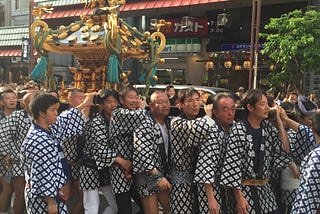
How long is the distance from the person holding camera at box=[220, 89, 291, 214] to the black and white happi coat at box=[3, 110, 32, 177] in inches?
100

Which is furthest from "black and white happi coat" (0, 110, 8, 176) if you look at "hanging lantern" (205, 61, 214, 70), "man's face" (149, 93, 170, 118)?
"hanging lantern" (205, 61, 214, 70)

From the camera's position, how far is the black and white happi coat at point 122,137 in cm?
400

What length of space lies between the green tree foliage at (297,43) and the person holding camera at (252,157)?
26.4 feet

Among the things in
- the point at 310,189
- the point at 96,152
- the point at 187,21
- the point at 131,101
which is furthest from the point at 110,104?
the point at 187,21

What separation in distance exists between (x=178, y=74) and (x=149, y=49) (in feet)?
38.2

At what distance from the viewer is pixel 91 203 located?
429 centimetres

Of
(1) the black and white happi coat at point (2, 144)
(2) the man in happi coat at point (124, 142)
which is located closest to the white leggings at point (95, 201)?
(2) the man in happi coat at point (124, 142)

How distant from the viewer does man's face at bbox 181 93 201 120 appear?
3.85 metres

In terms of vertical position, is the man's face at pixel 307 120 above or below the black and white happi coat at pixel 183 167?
above

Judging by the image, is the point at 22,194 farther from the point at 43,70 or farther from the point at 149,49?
the point at 149,49

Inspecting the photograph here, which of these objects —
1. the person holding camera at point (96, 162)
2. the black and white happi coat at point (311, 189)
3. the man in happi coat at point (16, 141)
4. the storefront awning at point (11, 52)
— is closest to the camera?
the black and white happi coat at point (311, 189)

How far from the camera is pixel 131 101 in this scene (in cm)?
420

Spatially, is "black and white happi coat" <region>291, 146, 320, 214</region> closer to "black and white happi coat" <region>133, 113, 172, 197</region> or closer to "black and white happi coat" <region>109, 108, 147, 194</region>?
"black and white happi coat" <region>133, 113, 172, 197</region>

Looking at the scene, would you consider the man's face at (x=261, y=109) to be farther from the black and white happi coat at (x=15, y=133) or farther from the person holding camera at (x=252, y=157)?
the black and white happi coat at (x=15, y=133)
